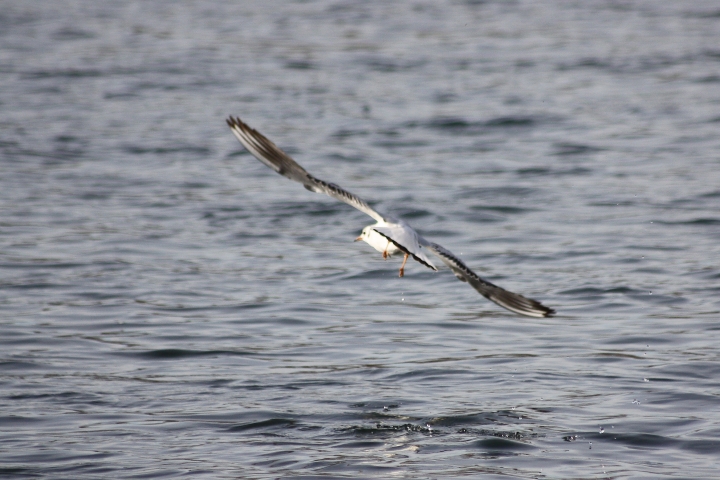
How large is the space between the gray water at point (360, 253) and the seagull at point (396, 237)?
1.03 m

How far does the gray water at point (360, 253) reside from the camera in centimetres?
749

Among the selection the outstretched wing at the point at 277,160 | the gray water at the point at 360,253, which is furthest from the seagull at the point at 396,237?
the gray water at the point at 360,253

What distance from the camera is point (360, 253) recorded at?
12.1 m

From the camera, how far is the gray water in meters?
7.49

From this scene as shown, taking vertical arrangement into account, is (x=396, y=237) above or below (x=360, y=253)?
above

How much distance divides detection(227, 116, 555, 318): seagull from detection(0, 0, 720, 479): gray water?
3.38 feet

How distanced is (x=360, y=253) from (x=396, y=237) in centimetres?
531

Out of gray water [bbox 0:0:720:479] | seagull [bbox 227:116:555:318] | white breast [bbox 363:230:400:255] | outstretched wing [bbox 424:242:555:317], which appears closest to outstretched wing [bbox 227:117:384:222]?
seagull [bbox 227:116:555:318]

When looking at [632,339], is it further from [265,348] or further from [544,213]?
[544,213]

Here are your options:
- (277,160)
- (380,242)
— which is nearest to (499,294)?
(380,242)

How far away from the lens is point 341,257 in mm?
11891

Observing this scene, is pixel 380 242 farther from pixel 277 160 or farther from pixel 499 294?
pixel 499 294

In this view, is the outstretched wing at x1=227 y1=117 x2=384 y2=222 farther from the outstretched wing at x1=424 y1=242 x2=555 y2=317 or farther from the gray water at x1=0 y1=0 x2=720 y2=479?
the gray water at x1=0 y1=0 x2=720 y2=479

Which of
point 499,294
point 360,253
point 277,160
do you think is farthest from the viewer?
point 360,253
